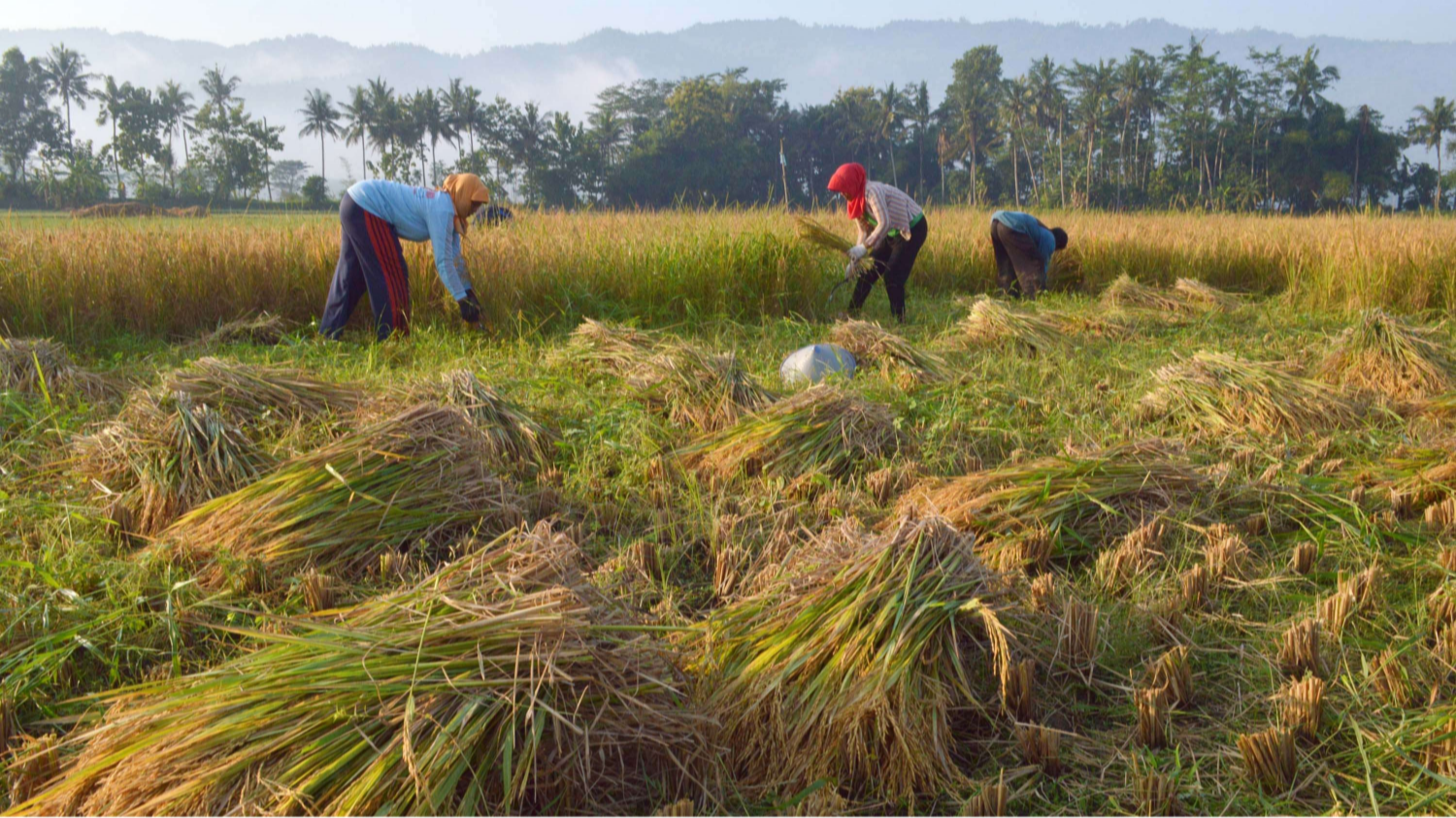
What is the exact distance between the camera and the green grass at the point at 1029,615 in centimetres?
157

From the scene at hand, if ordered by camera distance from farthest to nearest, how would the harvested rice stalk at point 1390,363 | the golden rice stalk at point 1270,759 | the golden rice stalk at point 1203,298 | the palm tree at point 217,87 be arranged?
the palm tree at point 217,87
the golden rice stalk at point 1203,298
the harvested rice stalk at point 1390,363
the golden rice stalk at point 1270,759

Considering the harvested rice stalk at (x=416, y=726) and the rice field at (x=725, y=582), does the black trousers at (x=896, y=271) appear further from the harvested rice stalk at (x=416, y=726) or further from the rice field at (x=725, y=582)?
the harvested rice stalk at (x=416, y=726)

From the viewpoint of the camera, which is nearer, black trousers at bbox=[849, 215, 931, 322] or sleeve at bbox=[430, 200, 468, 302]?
sleeve at bbox=[430, 200, 468, 302]

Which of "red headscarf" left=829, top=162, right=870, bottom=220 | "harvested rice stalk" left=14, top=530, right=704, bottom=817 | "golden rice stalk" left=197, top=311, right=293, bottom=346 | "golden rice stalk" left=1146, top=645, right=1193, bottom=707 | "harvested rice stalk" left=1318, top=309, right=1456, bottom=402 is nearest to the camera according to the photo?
"harvested rice stalk" left=14, top=530, right=704, bottom=817

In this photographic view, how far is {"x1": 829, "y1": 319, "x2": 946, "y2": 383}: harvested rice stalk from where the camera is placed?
445 cm

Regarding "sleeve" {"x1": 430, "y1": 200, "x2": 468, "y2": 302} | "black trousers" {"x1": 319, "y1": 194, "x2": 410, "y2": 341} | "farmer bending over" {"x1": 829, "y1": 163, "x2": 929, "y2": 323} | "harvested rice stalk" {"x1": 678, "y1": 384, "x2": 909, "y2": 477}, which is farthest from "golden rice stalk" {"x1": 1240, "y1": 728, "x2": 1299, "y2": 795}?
"farmer bending over" {"x1": 829, "y1": 163, "x2": 929, "y2": 323}

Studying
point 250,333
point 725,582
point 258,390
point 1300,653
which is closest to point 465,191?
point 250,333

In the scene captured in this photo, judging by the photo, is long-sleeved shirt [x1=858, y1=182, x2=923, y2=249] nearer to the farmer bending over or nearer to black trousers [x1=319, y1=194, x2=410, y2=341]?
the farmer bending over

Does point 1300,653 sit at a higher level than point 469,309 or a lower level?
lower

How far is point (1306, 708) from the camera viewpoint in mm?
1634

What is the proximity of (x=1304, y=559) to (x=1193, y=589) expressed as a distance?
427 millimetres

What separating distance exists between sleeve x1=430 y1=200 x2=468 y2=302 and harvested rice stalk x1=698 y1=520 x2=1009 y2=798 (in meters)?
3.83

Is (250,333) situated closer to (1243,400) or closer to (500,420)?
(500,420)

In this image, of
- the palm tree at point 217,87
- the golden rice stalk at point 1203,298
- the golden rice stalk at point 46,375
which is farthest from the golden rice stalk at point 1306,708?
the palm tree at point 217,87
